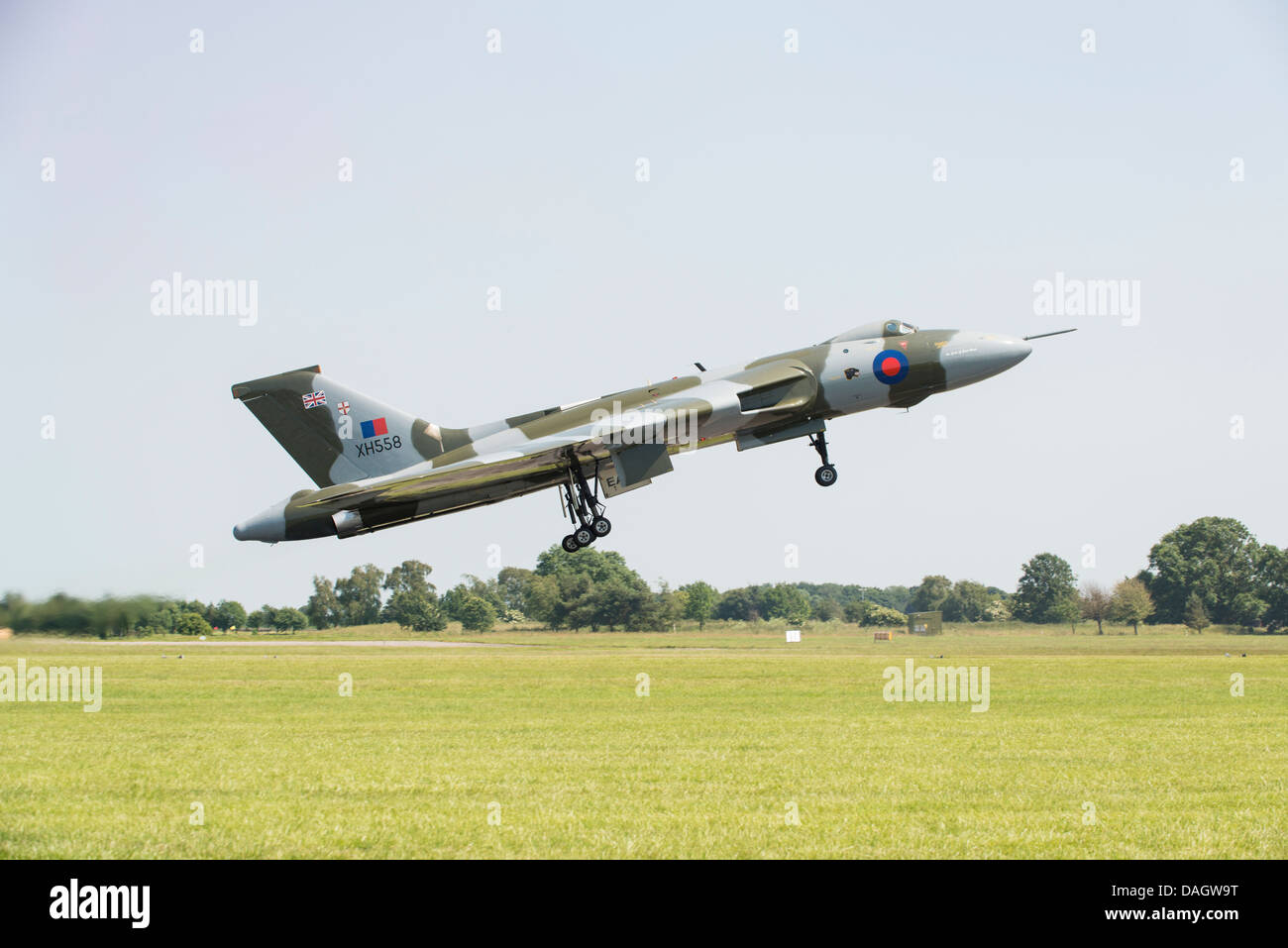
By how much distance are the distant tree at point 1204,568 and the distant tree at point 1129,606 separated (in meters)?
8.70

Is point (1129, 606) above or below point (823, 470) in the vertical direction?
below

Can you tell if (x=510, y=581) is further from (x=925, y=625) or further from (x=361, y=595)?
(x=925, y=625)

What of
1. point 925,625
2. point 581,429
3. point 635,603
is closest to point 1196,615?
point 925,625

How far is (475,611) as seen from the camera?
109 metres

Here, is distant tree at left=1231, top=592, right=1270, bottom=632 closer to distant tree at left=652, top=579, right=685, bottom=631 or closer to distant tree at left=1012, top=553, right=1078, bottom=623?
distant tree at left=1012, top=553, right=1078, bottom=623

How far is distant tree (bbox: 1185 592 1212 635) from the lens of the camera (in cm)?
16326

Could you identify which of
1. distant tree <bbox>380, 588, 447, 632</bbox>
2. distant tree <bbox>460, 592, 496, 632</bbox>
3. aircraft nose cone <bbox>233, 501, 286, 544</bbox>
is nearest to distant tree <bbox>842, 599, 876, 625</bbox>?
distant tree <bbox>460, 592, 496, 632</bbox>

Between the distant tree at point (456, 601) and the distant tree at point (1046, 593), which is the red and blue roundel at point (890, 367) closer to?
the distant tree at point (456, 601)

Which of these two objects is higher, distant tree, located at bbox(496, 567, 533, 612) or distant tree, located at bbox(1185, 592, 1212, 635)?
distant tree, located at bbox(496, 567, 533, 612)

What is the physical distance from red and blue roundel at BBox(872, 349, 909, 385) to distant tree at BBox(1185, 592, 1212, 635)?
149782 mm

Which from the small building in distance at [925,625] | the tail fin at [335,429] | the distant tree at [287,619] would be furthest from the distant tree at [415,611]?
the small building in distance at [925,625]

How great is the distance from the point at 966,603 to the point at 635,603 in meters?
85.7
